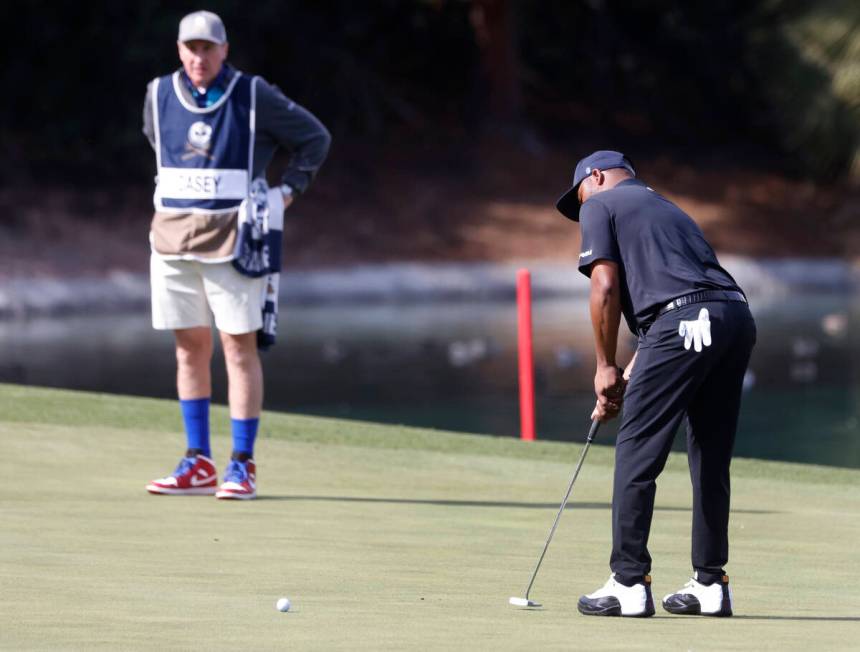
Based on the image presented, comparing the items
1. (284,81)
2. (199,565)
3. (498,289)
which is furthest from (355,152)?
(199,565)

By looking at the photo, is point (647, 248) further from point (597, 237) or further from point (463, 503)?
point (463, 503)

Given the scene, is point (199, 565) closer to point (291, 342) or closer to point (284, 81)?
point (291, 342)

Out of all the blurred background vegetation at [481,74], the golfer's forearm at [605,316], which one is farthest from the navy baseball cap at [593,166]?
the blurred background vegetation at [481,74]

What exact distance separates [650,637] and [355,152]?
33072mm

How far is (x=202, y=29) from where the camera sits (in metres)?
7.66

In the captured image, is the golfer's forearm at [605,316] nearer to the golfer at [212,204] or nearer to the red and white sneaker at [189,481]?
the golfer at [212,204]

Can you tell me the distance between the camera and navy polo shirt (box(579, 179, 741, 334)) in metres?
5.43

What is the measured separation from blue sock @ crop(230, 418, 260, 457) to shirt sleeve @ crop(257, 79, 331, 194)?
106 cm

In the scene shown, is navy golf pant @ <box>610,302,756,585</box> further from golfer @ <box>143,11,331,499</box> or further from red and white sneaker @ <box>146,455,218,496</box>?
red and white sneaker @ <box>146,455,218,496</box>

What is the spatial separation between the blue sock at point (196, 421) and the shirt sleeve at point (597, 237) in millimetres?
2993

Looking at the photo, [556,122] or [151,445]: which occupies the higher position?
[556,122]

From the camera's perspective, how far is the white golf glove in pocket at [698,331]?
17.7ft

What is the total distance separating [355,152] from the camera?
37.7 m

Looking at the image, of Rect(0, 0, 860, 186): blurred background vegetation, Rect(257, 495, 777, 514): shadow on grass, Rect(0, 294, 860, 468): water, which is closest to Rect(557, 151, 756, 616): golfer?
Rect(257, 495, 777, 514): shadow on grass
